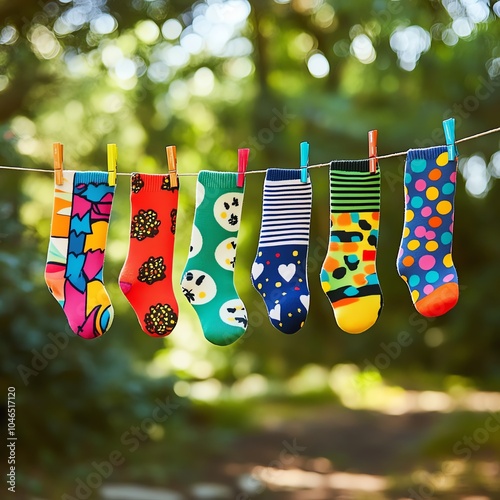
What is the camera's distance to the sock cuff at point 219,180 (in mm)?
1986

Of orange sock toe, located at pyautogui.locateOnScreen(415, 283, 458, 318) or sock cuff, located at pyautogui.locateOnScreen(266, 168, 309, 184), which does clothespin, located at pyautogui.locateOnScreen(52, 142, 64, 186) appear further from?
A: orange sock toe, located at pyautogui.locateOnScreen(415, 283, 458, 318)

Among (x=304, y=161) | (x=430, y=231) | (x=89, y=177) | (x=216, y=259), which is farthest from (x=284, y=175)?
(x=89, y=177)

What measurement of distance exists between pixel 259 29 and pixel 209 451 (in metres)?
3.80

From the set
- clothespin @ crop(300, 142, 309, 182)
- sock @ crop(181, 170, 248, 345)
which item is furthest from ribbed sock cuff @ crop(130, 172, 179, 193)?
clothespin @ crop(300, 142, 309, 182)

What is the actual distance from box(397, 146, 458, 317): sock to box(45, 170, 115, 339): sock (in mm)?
826

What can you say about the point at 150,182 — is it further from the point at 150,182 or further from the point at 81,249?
the point at 81,249

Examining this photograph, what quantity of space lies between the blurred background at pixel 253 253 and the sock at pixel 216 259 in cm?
166

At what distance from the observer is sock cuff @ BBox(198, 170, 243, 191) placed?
6.52 feet

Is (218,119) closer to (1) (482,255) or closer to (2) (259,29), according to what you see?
(2) (259,29)

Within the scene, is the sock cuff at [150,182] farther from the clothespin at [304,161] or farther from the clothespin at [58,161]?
the clothespin at [304,161]

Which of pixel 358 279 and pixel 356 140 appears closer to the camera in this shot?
pixel 358 279

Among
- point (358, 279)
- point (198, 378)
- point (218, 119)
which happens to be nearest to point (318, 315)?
point (198, 378)

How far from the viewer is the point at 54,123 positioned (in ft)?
19.7

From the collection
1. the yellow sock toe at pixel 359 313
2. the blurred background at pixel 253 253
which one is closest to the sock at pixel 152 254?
the yellow sock toe at pixel 359 313
